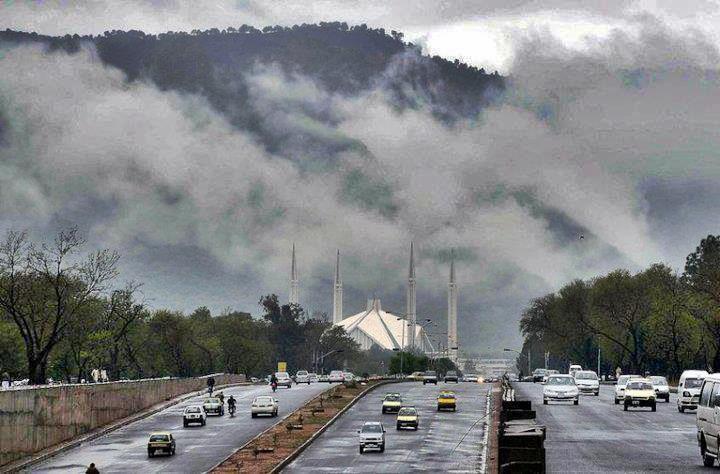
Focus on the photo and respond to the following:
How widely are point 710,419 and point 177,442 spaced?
43047 mm

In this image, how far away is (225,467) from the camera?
67875 millimetres

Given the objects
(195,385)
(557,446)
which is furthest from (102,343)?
(557,446)

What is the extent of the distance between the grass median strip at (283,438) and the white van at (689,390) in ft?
86.2

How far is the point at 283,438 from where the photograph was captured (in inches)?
3327

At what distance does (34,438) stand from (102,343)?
85.1 m

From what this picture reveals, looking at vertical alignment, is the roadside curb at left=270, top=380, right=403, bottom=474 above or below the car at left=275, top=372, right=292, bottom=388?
below

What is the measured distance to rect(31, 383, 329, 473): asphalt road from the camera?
71.4 m

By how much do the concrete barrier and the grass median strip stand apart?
1337cm

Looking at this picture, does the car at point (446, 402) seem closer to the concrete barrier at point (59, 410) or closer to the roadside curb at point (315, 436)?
the roadside curb at point (315, 436)

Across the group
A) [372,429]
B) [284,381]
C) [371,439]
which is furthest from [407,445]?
[284,381]

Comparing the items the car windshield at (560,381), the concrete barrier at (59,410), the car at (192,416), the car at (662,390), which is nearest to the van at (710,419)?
the concrete barrier at (59,410)

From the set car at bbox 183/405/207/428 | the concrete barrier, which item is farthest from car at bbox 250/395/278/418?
the concrete barrier

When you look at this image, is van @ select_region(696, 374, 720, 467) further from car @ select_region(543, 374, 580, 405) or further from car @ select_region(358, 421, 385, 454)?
car @ select_region(543, 374, 580, 405)

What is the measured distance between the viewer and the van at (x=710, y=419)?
1940 inches
